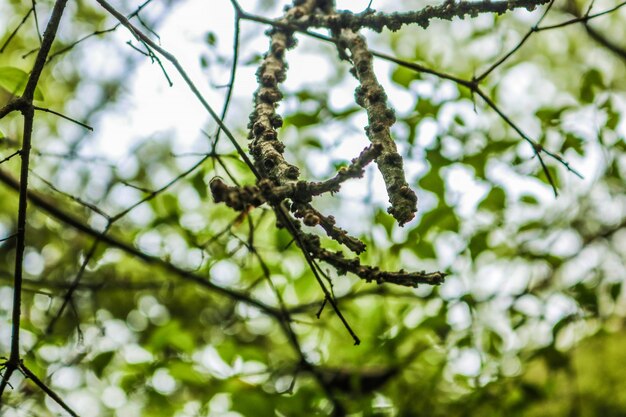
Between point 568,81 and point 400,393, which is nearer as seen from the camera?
point 400,393

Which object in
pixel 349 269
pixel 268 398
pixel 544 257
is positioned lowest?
pixel 349 269

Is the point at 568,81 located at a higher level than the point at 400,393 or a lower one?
higher

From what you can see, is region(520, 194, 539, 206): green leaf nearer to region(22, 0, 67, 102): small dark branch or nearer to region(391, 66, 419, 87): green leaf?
region(391, 66, 419, 87): green leaf

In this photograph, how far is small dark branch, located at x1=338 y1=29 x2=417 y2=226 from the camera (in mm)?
A: 548

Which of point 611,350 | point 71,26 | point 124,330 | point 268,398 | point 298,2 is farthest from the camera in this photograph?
point 71,26

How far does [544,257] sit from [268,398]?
852 millimetres

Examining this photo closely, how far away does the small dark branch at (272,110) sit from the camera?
25.0 inches

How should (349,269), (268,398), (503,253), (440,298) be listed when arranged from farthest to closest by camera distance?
(503,253) < (440,298) < (268,398) < (349,269)

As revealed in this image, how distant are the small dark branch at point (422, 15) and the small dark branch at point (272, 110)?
0.30ft

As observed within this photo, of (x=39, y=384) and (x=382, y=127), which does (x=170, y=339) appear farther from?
(x=382, y=127)

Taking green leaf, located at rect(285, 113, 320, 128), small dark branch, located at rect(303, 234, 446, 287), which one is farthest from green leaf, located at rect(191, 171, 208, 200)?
small dark branch, located at rect(303, 234, 446, 287)

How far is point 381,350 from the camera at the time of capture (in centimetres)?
150

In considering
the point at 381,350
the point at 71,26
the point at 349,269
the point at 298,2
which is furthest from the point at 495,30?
the point at 71,26

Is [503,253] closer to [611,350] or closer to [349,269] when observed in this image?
[611,350]
